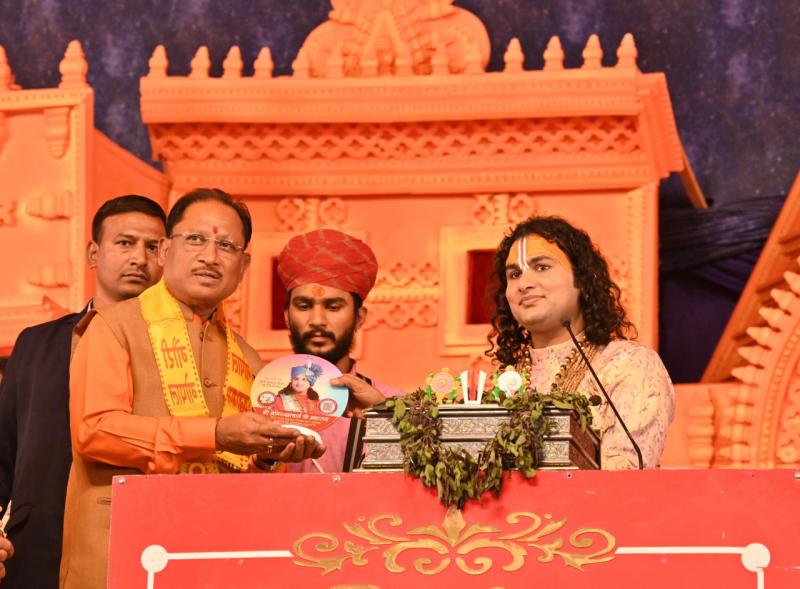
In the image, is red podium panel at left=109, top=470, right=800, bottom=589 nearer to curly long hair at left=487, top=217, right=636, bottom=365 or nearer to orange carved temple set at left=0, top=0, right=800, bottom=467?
curly long hair at left=487, top=217, right=636, bottom=365

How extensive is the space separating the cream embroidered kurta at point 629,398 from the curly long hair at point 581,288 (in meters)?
0.07

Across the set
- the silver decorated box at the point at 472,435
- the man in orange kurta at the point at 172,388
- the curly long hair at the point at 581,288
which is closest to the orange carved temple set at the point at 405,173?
the curly long hair at the point at 581,288

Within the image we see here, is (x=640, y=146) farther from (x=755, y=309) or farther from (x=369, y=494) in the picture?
(x=369, y=494)

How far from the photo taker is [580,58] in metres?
7.45

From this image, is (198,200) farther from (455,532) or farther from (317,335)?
(455,532)

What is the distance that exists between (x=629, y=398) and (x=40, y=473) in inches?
58.3

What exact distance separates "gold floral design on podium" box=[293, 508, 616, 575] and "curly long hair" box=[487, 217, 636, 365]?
824mm

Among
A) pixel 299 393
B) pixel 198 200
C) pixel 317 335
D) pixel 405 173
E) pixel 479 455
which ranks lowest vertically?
pixel 479 455

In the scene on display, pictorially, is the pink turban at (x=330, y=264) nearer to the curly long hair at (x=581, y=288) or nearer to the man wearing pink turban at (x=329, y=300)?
the man wearing pink turban at (x=329, y=300)

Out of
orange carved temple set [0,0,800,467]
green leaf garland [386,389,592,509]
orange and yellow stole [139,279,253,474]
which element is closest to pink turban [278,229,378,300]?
orange and yellow stole [139,279,253,474]

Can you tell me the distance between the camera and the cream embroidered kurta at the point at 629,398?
381 centimetres

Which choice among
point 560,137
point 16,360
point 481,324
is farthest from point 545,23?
point 16,360

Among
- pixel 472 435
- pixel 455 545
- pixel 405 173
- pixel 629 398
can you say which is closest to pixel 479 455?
pixel 472 435

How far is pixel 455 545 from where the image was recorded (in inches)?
133
